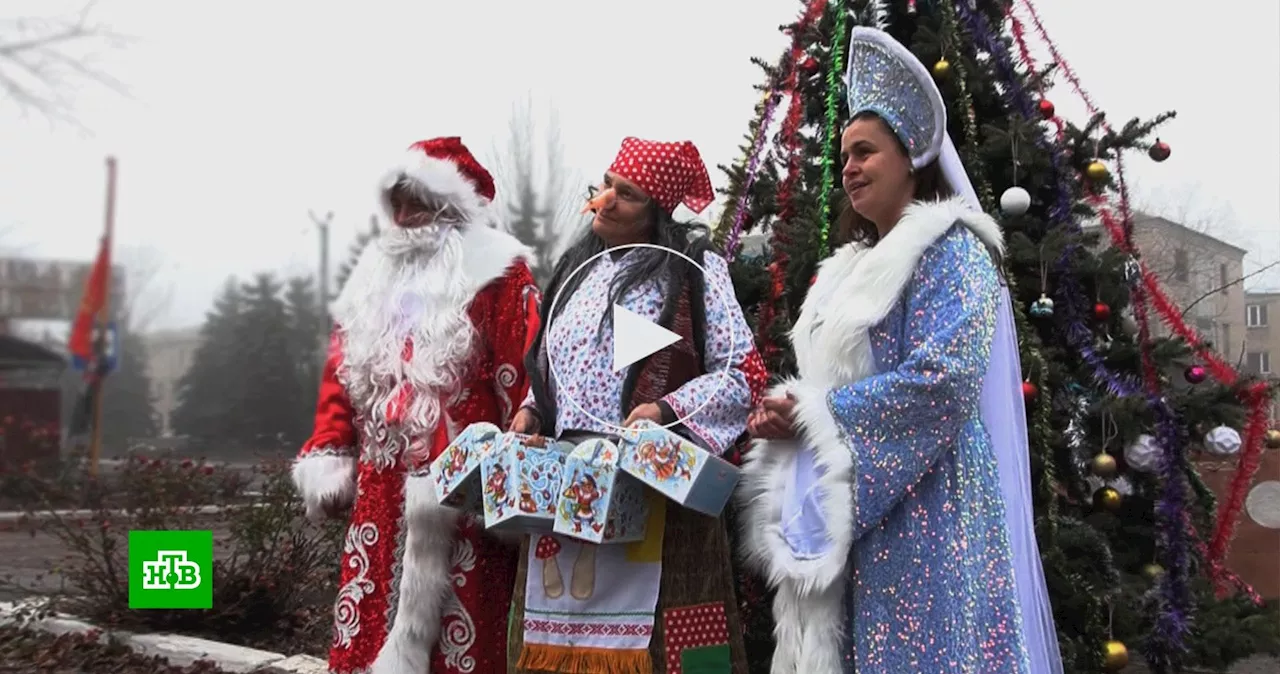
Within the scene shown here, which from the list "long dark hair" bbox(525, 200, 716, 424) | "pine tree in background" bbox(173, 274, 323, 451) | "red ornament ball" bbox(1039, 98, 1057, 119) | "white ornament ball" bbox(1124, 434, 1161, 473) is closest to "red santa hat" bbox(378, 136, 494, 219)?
"long dark hair" bbox(525, 200, 716, 424)

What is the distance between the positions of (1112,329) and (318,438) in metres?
2.87

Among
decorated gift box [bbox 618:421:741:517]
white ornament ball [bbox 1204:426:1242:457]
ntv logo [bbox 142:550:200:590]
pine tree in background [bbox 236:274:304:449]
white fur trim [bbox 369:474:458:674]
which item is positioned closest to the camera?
decorated gift box [bbox 618:421:741:517]

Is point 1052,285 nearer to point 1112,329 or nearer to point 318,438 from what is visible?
point 1112,329

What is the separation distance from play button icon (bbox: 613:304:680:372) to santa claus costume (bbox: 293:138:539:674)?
67 cm

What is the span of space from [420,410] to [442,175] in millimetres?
751

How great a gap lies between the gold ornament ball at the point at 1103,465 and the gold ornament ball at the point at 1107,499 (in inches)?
5.6

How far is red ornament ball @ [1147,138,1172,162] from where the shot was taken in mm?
4016

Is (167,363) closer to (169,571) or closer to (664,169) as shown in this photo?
(169,571)

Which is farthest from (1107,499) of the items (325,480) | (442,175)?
(325,480)

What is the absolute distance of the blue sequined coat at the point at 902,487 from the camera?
208 cm

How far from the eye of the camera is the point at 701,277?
110 inches

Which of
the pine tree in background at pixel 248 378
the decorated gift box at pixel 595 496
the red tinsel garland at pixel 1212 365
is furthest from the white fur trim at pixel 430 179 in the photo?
the pine tree in background at pixel 248 378

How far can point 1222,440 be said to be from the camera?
3.89 meters

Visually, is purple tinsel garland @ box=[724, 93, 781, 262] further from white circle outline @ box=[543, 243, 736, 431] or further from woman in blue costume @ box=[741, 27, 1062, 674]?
woman in blue costume @ box=[741, 27, 1062, 674]
